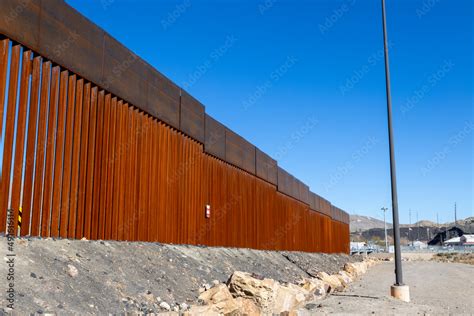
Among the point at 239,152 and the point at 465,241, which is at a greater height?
→ the point at 239,152

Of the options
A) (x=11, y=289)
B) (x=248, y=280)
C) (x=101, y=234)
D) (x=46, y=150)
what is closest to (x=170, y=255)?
(x=101, y=234)

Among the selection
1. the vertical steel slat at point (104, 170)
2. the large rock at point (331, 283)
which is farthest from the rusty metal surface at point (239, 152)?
the vertical steel slat at point (104, 170)

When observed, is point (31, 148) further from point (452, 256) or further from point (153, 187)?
point (452, 256)

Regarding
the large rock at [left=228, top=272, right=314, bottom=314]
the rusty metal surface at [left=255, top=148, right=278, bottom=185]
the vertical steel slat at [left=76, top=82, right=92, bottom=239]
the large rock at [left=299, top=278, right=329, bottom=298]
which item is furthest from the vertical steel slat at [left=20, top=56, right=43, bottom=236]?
the rusty metal surface at [left=255, top=148, right=278, bottom=185]

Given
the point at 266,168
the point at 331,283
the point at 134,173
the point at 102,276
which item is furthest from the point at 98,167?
the point at 266,168

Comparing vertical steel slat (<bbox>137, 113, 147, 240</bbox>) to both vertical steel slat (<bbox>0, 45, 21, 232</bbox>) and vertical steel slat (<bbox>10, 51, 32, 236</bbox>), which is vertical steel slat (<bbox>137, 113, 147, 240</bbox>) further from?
vertical steel slat (<bbox>0, 45, 21, 232</bbox>)

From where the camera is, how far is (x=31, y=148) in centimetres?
948

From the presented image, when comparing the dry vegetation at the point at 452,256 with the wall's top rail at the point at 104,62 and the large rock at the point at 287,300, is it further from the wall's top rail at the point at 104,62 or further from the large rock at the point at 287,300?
the large rock at the point at 287,300

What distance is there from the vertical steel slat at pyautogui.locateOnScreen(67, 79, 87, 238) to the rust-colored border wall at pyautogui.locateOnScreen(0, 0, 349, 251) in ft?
0.07

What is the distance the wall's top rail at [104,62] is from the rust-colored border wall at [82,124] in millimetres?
22

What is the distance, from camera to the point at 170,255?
43.4ft

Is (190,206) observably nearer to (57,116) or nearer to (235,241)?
(235,241)

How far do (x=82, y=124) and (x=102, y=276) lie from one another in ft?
11.9

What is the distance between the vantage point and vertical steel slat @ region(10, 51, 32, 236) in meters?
9.03
